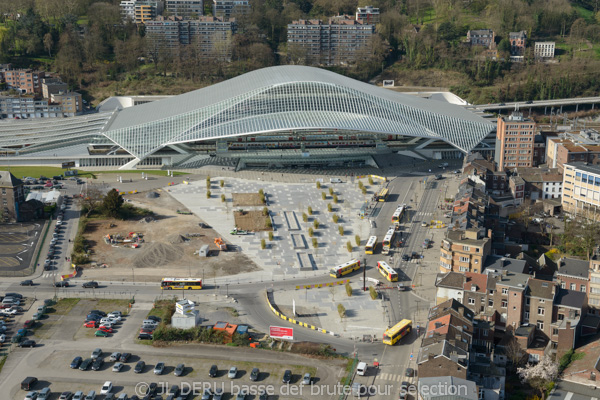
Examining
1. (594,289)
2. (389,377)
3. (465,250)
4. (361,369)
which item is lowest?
(389,377)

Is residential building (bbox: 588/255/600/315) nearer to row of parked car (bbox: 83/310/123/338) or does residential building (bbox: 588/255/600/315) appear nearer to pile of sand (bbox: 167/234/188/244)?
row of parked car (bbox: 83/310/123/338)

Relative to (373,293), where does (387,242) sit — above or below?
above

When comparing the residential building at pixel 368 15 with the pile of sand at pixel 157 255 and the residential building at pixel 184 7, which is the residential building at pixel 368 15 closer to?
the residential building at pixel 184 7

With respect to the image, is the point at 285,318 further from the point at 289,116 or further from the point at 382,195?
the point at 289,116

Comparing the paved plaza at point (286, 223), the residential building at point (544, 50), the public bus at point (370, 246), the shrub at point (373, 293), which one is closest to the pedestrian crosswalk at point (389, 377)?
the shrub at point (373, 293)

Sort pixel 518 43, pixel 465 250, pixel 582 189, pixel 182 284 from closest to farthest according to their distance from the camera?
1. pixel 465 250
2. pixel 182 284
3. pixel 582 189
4. pixel 518 43

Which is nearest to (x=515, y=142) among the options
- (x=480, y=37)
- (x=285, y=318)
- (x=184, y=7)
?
(x=285, y=318)

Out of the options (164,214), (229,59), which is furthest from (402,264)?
(229,59)

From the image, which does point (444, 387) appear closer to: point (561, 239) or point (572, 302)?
point (572, 302)
